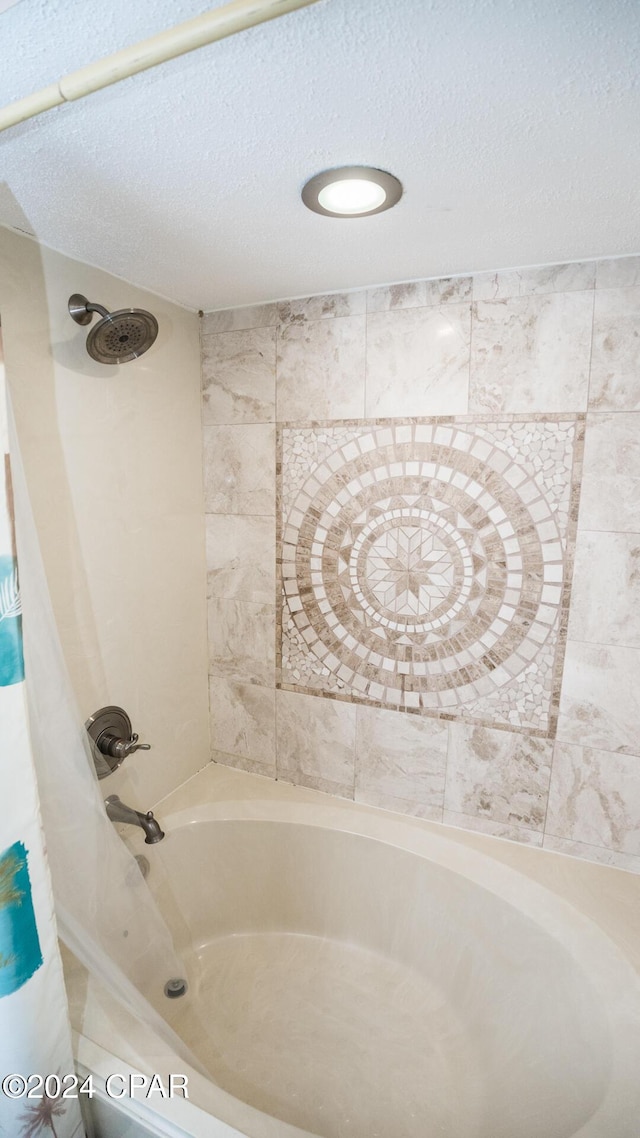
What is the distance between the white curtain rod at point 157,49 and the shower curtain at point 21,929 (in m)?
0.34

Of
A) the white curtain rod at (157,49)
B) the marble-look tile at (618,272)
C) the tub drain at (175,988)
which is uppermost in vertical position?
the marble-look tile at (618,272)

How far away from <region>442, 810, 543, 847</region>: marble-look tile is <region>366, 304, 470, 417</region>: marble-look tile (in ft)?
4.03

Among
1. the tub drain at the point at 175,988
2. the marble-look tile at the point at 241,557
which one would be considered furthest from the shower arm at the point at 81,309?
the tub drain at the point at 175,988

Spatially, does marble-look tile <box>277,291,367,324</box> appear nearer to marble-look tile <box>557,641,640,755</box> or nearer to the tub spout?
marble-look tile <box>557,641,640,755</box>

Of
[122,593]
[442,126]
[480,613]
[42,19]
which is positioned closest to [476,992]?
[480,613]

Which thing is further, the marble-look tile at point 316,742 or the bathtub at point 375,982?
the marble-look tile at point 316,742

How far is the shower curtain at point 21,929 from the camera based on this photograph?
83 centimetres

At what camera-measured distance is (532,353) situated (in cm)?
143

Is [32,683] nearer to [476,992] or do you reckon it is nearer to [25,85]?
[25,85]

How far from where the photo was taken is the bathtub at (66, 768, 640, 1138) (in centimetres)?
113

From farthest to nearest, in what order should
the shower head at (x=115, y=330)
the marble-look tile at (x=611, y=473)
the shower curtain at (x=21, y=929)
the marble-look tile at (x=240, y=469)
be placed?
the marble-look tile at (x=240, y=469), the marble-look tile at (x=611, y=473), the shower head at (x=115, y=330), the shower curtain at (x=21, y=929)

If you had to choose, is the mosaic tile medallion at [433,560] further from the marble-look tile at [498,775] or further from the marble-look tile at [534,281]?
the marble-look tile at [534,281]

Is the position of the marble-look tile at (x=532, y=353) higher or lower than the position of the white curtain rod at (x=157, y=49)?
lower

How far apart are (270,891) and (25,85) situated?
210 cm
